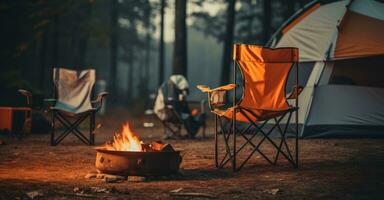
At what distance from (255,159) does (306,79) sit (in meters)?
3.18

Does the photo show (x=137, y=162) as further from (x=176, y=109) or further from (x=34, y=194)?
(x=176, y=109)

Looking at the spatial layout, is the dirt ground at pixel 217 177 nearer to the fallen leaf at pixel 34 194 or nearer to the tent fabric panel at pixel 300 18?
the fallen leaf at pixel 34 194

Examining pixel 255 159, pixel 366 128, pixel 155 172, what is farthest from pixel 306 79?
pixel 155 172

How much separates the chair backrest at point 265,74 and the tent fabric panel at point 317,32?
11.0 ft

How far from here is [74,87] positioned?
8.27 meters

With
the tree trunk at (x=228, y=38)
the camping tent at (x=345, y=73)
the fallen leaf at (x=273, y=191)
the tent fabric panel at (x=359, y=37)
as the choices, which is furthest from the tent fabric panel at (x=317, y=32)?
the tree trunk at (x=228, y=38)

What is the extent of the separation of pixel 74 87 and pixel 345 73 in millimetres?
4350

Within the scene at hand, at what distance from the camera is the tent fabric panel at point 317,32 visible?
346 inches

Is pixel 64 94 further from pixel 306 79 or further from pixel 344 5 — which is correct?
pixel 344 5

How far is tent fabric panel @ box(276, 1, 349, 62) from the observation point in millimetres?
8797

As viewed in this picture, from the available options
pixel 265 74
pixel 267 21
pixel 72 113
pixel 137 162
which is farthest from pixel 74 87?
pixel 267 21

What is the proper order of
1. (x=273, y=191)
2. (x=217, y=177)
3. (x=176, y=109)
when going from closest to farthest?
(x=273, y=191), (x=217, y=177), (x=176, y=109)

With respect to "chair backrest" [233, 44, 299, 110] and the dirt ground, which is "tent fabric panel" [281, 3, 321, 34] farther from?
"chair backrest" [233, 44, 299, 110]

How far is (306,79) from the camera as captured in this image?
8969mm
